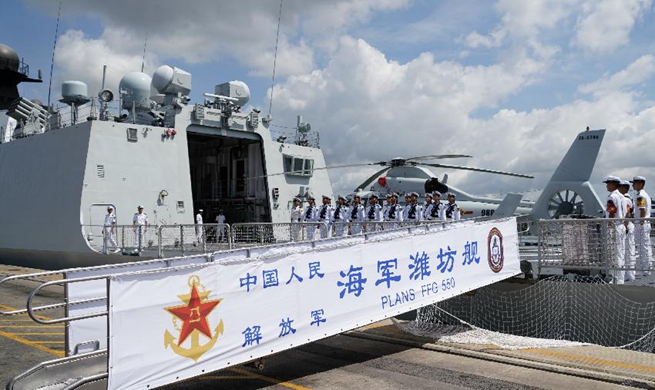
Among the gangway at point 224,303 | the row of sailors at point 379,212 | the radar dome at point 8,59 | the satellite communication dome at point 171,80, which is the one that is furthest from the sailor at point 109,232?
the radar dome at point 8,59

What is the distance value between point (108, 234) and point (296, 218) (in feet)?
19.4

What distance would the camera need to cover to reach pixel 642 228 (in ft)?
28.6

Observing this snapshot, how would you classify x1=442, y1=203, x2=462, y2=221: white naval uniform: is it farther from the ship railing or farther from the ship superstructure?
the ship superstructure

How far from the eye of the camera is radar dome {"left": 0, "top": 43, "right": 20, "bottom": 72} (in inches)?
1086

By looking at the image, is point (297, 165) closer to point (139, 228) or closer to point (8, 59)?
point (139, 228)

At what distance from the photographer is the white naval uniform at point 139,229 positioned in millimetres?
16016

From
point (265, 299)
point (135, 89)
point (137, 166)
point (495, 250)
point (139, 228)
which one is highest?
point (135, 89)

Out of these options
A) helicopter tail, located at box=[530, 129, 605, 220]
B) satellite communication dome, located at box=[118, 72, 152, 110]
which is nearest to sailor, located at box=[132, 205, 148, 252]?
satellite communication dome, located at box=[118, 72, 152, 110]

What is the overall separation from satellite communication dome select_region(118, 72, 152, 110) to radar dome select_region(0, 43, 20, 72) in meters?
10.1

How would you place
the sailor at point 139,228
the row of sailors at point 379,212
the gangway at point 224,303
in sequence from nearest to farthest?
the gangway at point 224,303 → the row of sailors at point 379,212 → the sailor at point 139,228

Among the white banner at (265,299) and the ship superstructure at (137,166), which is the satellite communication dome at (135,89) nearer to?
the ship superstructure at (137,166)

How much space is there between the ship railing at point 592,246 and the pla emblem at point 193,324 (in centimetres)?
636

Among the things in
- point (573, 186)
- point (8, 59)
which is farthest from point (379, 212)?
point (8, 59)

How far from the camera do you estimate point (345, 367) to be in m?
6.58
